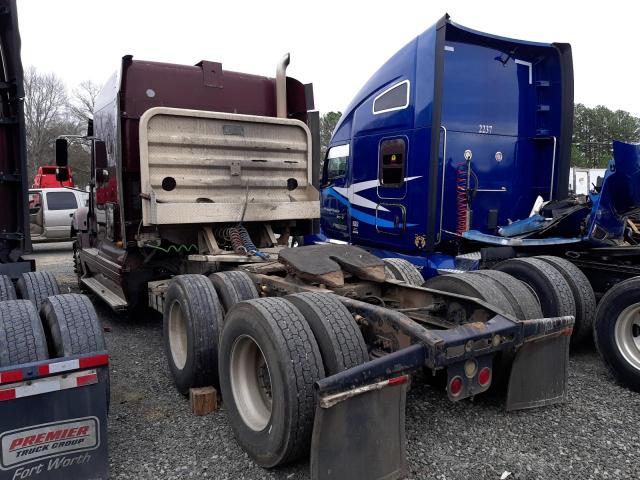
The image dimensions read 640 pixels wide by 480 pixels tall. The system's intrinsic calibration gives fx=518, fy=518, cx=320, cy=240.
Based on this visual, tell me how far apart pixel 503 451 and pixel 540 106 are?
5.49 meters

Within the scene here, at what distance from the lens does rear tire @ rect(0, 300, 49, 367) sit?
9.52 feet

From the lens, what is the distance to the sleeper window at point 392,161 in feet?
22.4

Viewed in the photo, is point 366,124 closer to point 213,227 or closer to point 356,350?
point 213,227

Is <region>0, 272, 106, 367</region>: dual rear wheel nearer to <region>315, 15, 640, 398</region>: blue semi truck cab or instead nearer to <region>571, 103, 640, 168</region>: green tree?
<region>315, 15, 640, 398</region>: blue semi truck cab

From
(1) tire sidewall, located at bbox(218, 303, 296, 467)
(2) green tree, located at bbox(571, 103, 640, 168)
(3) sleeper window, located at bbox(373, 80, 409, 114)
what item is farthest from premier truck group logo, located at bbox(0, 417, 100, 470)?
(2) green tree, located at bbox(571, 103, 640, 168)

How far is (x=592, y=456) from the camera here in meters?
3.13

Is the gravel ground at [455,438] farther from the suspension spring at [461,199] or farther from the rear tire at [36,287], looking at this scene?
the suspension spring at [461,199]

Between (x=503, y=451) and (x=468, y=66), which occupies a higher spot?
(x=468, y=66)

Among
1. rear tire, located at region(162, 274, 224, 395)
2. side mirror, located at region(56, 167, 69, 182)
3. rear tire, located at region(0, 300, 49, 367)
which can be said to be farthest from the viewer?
side mirror, located at region(56, 167, 69, 182)

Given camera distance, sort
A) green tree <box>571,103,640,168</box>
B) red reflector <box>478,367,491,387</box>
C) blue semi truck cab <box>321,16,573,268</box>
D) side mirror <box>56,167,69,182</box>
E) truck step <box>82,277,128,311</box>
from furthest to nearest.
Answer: green tree <box>571,103,640,168</box> → side mirror <box>56,167,69,182</box> → blue semi truck cab <box>321,16,573,268</box> → truck step <box>82,277,128,311</box> → red reflector <box>478,367,491,387</box>

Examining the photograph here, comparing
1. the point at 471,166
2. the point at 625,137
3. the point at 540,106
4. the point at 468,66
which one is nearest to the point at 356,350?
the point at 471,166

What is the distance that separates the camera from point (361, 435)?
101 inches

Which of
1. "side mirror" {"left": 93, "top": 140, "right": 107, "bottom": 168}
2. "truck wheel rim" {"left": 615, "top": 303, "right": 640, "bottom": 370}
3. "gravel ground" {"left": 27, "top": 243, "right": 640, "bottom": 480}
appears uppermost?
"side mirror" {"left": 93, "top": 140, "right": 107, "bottom": 168}

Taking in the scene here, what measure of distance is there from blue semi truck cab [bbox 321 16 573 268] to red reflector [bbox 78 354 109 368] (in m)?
4.61
